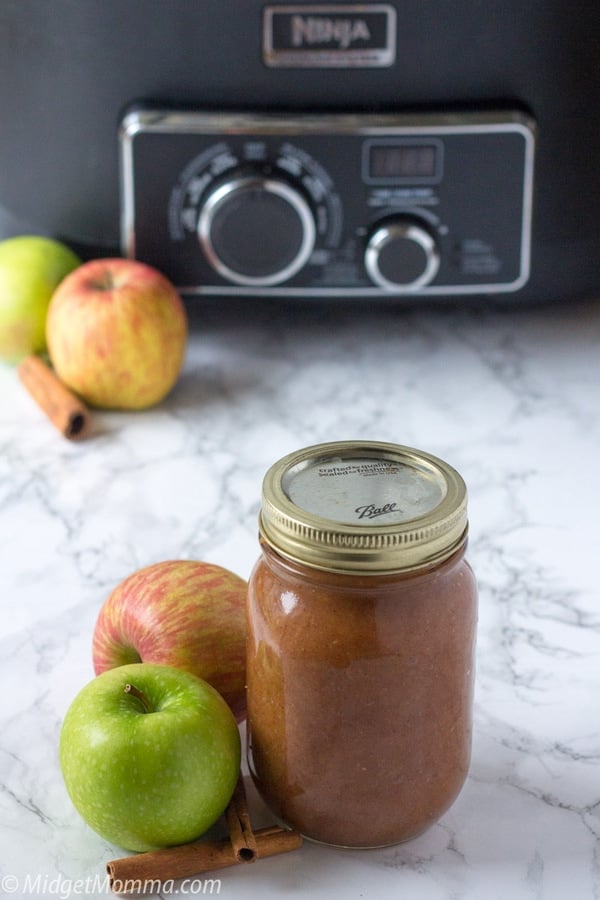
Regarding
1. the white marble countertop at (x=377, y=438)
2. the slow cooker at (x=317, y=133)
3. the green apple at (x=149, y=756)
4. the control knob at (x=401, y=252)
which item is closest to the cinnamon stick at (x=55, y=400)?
the white marble countertop at (x=377, y=438)

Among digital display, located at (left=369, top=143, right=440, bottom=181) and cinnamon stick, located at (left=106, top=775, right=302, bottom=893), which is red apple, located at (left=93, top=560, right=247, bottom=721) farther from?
digital display, located at (left=369, top=143, right=440, bottom=181)

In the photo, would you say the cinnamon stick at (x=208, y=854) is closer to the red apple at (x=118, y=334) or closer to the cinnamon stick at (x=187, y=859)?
the cinnamon stick at (x=187, y=859)

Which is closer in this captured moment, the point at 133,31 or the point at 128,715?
the point at 128,715

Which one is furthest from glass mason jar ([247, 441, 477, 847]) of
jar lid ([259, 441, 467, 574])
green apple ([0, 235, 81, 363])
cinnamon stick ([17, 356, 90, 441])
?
green apple ([0, 235, 81, 363])

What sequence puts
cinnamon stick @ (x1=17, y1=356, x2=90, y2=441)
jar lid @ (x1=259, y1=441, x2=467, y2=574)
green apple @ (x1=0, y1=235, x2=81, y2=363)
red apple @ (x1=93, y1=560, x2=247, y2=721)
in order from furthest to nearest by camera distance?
green apple @ (x1=0, y1=235, x2=81, y2=363) → cinnamon stick @ (x1=17, y1=356, x2=90, y2=441) → red apple @ (x1=93, y1=560, x2=247, y2=721) → jar lid @ (x1=259, y1=441, x2=467, y2=574)

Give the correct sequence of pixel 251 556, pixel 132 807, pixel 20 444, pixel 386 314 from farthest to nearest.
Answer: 1. pixel 386 314
2. pixel 20 444
3. pixel 251 556
4. pixel 132 807

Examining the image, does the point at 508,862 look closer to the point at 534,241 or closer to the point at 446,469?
the point at 446,469

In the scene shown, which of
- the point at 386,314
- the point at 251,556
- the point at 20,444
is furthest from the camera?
the point at 386,314

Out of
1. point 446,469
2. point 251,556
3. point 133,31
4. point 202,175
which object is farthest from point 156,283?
point 446,469
